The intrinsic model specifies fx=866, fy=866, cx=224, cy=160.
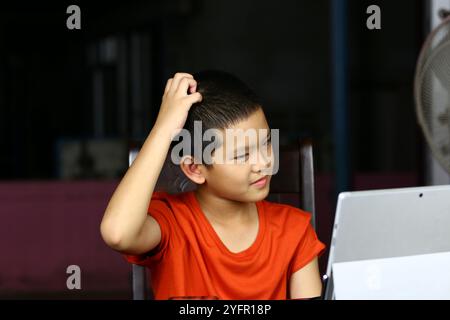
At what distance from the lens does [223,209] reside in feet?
4.79

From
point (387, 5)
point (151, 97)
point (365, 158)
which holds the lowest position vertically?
point (365, 158)

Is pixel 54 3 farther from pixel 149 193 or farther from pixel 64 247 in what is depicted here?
pixel 149 193

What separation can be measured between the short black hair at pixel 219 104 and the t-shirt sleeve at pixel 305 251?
10.1 inches

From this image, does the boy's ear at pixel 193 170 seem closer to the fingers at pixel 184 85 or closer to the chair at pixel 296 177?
the fingers at pixel 184 85

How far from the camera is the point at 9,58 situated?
1172 cm

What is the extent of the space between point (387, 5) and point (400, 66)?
705 millimetres

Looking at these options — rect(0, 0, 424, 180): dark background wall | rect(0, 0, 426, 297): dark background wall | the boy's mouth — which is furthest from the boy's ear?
rect(0, 0, 424, 180): dark background wall

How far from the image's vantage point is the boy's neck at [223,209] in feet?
4.79

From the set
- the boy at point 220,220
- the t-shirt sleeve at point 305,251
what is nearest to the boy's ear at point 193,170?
the boy at point 220,220

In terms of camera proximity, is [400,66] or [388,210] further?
[400,66]

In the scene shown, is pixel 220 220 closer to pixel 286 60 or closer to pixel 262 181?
pixel 262 181
